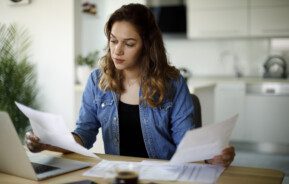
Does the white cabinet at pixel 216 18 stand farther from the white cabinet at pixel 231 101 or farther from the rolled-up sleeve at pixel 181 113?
the rolled-up sleeve at pixel 181 113

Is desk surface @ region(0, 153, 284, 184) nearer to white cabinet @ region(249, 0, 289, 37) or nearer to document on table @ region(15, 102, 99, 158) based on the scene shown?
document on table @ region(15, 102, 99, 158)

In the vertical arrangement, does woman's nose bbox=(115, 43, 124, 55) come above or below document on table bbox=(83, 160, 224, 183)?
above

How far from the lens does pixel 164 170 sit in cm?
125

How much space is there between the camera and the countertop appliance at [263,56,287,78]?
4.89 m

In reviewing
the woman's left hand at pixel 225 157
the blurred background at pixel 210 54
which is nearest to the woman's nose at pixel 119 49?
the woman's left hand at pixel 225 157

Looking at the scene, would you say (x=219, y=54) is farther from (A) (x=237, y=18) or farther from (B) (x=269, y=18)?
(B) (x=269, y=18)

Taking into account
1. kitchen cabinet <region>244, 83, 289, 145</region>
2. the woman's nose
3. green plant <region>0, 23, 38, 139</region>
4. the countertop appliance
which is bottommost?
kitchen cabinet <region>244, 83, 289, 145</region>

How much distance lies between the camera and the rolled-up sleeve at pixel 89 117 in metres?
1.69

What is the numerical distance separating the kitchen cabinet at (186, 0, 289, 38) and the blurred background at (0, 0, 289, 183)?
0.04 feet

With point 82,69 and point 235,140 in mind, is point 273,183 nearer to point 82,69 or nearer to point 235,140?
point 82,69

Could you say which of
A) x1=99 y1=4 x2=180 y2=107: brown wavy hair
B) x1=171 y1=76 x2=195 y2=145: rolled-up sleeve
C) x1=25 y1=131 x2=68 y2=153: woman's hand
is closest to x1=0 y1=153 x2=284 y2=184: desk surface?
x1=25 y1=131 x2=68 y2=153: woman's hand

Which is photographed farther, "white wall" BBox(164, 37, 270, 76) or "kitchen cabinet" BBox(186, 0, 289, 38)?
"white wall" BBox(164, 37, 270, 76)

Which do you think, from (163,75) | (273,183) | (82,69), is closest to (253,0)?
(82,69)

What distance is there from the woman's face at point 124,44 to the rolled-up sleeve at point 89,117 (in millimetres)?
193
